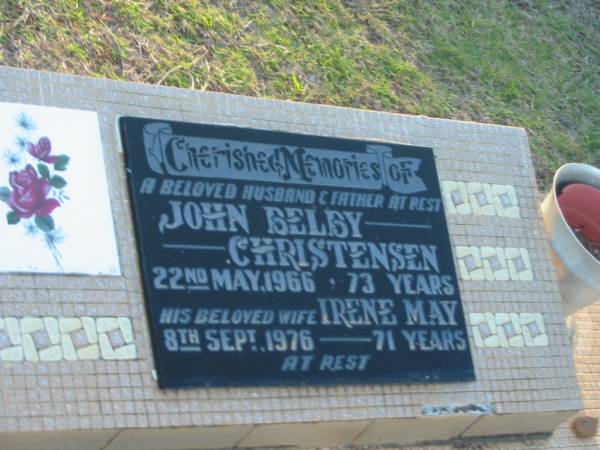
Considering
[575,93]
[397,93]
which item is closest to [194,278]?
[397,93]

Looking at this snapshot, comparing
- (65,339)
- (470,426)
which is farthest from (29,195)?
(470,426)

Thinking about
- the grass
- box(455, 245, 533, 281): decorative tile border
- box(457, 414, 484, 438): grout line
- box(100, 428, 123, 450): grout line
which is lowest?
box(457, 414, 484, 438): grout line

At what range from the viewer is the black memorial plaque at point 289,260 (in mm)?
3914

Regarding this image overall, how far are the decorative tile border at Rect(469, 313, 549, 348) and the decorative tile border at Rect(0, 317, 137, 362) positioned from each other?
126 cm

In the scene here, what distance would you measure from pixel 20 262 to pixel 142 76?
4.56 feet

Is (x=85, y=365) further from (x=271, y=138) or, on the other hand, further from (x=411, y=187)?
(x=411, y=187)

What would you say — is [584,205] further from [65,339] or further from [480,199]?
[65,339]

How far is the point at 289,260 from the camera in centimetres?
414

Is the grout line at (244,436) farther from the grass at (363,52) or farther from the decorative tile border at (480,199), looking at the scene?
the grass at (363,52)

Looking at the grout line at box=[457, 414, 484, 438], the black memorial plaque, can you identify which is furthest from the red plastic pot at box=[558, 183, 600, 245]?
the grout line at box=[457, 414, 484, 438]

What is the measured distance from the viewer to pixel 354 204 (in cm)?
436

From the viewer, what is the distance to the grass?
16.2ft

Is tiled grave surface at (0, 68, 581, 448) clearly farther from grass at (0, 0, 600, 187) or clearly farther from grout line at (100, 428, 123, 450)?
grass at (0, 0, 600, 187)

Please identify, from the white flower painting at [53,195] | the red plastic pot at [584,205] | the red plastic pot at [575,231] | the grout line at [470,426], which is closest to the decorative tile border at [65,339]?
the white flower painting at [53,195]
